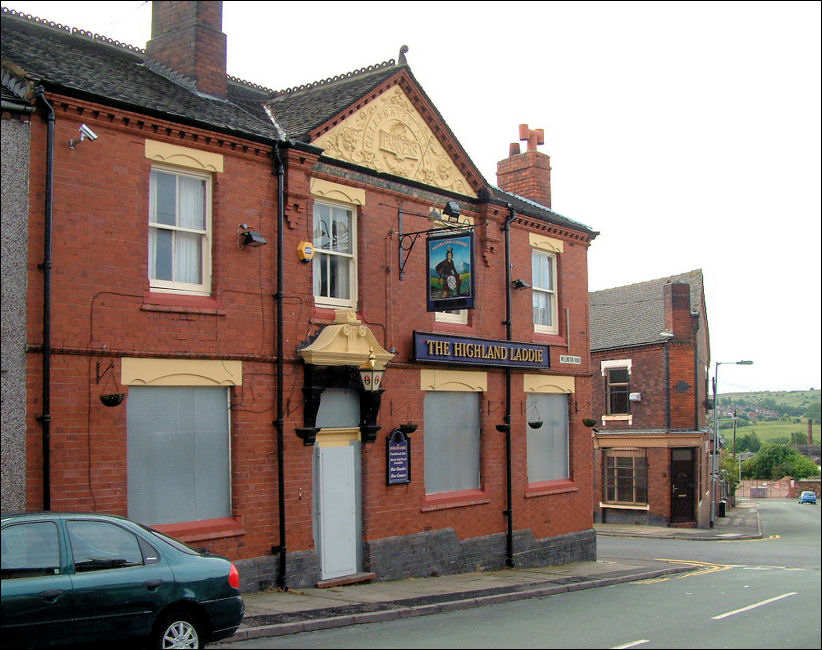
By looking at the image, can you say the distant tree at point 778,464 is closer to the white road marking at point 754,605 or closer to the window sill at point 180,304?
the white road marking at point 754,605

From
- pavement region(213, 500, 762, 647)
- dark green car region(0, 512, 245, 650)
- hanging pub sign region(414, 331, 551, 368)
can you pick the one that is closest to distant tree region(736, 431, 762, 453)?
dark green car region(0, 512, 245, 650)

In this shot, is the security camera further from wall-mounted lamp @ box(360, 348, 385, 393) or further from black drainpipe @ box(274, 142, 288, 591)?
wall-mounted lamp @ box(360, 348, 385, 393)

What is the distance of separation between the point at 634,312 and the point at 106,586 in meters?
35.9

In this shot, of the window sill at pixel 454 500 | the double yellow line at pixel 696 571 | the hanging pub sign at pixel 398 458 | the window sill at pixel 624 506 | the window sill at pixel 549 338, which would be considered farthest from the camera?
the window sill at pixel 624 506

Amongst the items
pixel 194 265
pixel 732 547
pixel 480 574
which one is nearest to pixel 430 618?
pixel 480 574

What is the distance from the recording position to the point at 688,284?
38938 millimetres

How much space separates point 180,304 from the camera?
13391 millimetres

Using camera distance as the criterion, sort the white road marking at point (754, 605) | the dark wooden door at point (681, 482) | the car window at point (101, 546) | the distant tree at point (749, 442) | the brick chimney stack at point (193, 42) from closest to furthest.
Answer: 1. the distant tree at point (749, 442)
2. the car window at point (101, 546)
3. the white road marking at point (754, 605)
4. the brick chimney stack at point (193, 42)
5. the dark wooden door at point (681, 482)

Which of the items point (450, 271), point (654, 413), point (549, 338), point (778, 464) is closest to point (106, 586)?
point (778, 464)

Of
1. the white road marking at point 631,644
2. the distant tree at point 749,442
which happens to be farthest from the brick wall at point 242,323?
the distant tree at point 749,442

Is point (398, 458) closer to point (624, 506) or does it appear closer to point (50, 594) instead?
point (50, 594)

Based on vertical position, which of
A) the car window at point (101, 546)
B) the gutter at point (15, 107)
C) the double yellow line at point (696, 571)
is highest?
the gutter at point (15, 107)

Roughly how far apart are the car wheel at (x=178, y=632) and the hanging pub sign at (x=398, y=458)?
767 cm

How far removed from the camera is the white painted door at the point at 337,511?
1526 cm
